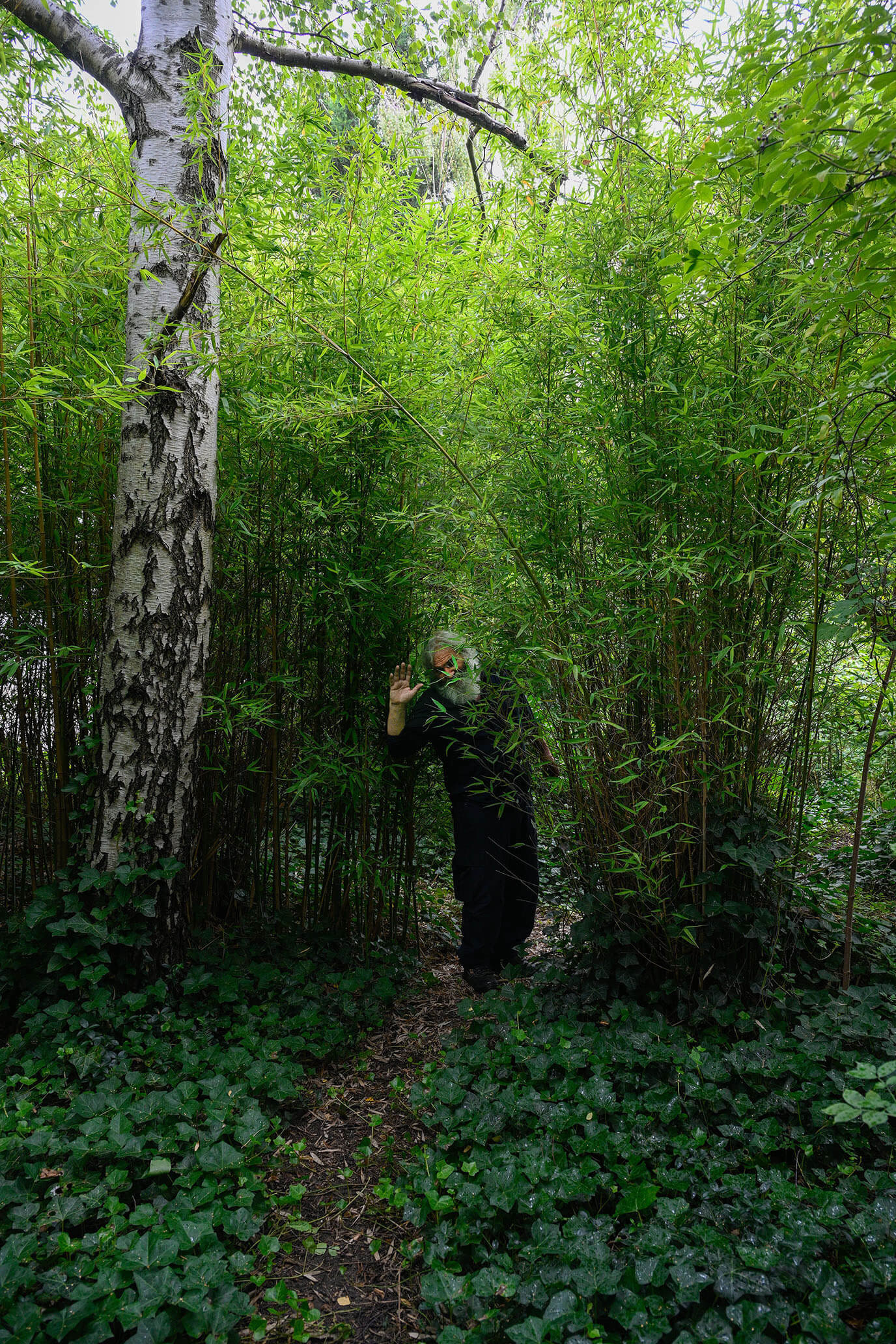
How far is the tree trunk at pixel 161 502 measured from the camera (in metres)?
2.33

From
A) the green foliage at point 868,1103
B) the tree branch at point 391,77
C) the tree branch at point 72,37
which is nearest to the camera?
the green foliage at point 868,1103

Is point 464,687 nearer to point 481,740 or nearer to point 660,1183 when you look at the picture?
point 481,740

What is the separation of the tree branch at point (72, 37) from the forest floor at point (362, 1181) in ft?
10.7

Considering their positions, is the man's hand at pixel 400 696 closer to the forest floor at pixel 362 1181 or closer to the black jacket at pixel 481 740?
the black jacket at pixel 481 740

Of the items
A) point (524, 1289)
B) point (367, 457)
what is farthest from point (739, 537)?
point (524, 1289)

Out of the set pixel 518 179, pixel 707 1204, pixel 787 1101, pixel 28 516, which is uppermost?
pixel 518 179

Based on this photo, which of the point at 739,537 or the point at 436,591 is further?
the point at 436,591

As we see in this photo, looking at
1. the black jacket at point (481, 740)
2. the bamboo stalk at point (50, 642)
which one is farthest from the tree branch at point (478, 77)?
the black jacket at point (481, 740)

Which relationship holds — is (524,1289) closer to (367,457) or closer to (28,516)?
(367,457)

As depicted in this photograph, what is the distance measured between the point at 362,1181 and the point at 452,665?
1472 mm

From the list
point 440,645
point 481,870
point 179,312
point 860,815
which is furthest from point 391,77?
point 860,815

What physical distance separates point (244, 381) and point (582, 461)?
1225 mm

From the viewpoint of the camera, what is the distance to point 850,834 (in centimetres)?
342

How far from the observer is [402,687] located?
2.58m
